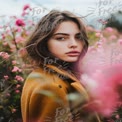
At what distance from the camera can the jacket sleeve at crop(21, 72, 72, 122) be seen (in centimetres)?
220

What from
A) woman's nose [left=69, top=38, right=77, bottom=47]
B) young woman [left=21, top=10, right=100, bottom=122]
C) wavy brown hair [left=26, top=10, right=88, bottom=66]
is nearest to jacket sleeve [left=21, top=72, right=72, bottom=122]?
young woman [left=21, top=10, right=100, bottom=122]

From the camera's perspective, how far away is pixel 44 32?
2229 millimetres

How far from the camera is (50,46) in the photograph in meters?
2.24

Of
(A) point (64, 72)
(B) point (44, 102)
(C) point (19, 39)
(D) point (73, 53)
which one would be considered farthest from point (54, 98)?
(C) point (19, 39)

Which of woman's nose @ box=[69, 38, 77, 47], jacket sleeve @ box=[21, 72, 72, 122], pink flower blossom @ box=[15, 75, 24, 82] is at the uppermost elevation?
woman's nose @ box=[69, 38, 77, 47]

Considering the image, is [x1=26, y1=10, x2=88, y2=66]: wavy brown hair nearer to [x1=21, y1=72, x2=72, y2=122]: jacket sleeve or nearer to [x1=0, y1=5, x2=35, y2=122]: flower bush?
[x1=0, y1=5, x2=35, y2=122]: flower bush

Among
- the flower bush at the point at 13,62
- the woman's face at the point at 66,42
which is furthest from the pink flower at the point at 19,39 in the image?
the woman's face at the point at 66,42

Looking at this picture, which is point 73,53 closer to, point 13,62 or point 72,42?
point 72,42

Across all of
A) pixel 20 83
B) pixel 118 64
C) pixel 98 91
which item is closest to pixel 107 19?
pixel 118 64

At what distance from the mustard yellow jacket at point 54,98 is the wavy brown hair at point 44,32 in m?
0.08

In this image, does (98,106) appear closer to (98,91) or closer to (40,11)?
(98,91)

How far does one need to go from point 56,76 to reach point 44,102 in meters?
0.17

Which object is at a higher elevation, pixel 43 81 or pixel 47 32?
pixel 47 32

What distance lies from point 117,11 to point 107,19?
0.28 feet
